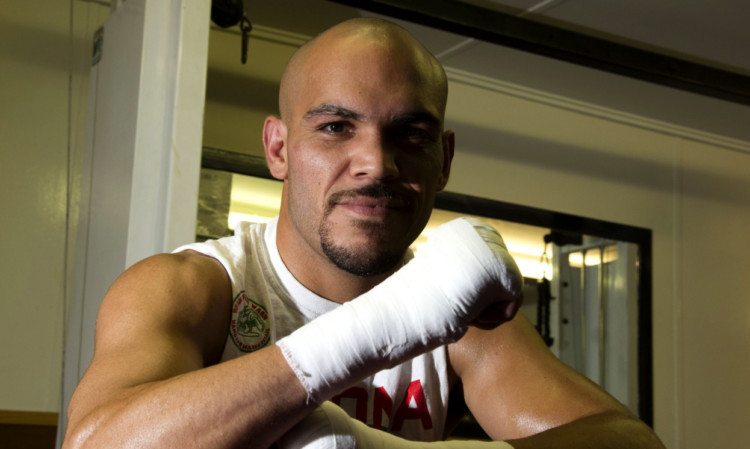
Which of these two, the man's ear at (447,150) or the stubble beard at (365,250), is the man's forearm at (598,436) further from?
the man's ear at (447,150)

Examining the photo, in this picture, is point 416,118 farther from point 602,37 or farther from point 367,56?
point 602,37

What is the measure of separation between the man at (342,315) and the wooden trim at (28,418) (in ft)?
4.39

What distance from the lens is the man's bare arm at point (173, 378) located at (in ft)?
3.01

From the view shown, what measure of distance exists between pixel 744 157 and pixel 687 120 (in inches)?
22.0

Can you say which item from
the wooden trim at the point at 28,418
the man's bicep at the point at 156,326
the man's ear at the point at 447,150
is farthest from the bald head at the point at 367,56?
the wooden trim at the point at 28,418

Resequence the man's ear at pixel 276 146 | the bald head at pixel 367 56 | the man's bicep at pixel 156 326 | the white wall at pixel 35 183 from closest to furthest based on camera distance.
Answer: the man's bicep at pixel 156 326, the bald head at pixel 367 56, the man's ear at pixel 276 146, the white wall at pixel 35 183

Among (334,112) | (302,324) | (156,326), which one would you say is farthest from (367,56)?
(156,326)

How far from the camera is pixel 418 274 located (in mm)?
971

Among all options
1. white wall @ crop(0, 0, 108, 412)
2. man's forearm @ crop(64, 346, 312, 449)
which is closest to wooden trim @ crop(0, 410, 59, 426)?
white wall @ crop(0, 0, 108, 412)

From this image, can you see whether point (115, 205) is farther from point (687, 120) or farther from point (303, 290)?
point (687, 120)

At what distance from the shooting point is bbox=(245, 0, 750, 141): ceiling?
2977 millimetres

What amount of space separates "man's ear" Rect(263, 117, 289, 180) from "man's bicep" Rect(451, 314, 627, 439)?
0.44m

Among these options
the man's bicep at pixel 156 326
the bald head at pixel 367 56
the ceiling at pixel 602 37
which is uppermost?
the ceiling at pixel 602 37

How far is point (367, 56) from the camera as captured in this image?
1.39m
